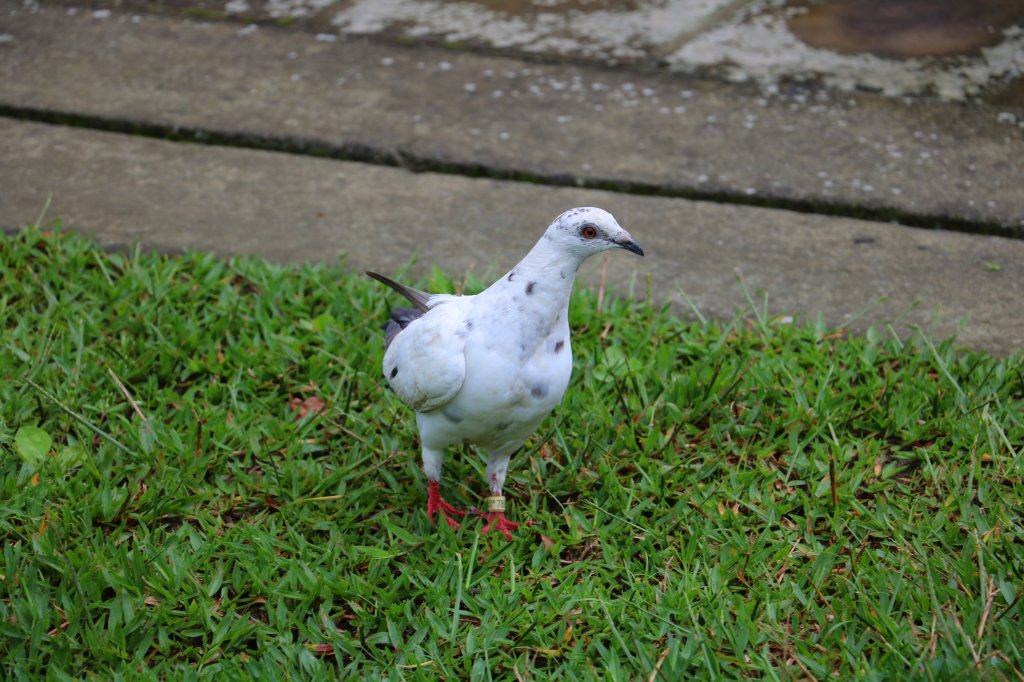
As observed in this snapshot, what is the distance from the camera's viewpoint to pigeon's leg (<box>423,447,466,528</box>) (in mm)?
2811

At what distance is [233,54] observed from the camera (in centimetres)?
529

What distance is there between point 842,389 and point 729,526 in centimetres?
76

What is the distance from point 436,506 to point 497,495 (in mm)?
177

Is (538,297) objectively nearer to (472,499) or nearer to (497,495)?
(497,495)

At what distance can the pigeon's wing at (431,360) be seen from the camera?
254 centimetres

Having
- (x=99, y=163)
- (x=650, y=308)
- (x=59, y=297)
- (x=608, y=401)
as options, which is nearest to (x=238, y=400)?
(x=59, y=297)

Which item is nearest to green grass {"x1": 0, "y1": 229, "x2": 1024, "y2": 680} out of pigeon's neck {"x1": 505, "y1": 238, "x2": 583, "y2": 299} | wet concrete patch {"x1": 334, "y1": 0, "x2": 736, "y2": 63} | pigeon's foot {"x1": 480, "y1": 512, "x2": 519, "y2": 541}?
pigeon's foot {"x1": 480, "y1": 512, "x2": 519, "y2": 541}

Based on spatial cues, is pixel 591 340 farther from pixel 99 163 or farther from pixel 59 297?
pixel 99 163

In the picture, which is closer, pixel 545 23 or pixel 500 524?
pixel 500 524

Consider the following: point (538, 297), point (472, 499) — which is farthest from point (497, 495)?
point (538, 297)

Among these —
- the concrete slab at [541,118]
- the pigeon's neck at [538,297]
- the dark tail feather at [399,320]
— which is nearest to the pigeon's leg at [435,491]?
the dark tail feather at [399,320]

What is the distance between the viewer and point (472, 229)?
4105 mm

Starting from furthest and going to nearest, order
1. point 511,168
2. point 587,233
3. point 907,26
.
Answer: point 907,26
point 511,168
point 587,233

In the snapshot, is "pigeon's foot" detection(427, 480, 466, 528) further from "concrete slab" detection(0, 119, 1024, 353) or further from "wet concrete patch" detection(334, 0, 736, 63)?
"wet concrete patch" detection(334, 0, 736, 63)
